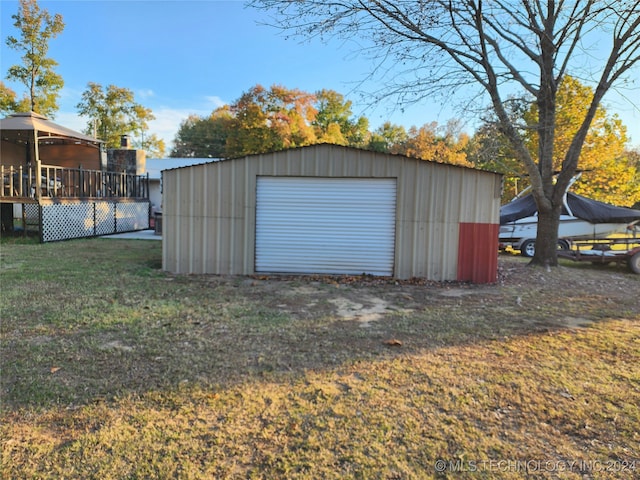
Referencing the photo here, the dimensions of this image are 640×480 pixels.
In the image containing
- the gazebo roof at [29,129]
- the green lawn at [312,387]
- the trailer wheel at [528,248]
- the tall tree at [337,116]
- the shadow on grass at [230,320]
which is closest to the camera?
the green lawn at [312,387]

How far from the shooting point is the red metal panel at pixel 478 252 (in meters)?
7.96

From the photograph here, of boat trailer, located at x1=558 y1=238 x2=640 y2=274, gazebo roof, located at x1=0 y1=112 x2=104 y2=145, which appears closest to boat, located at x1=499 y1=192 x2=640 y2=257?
boat trailer, located at x1=558 y1=238 x2=640 y2=274

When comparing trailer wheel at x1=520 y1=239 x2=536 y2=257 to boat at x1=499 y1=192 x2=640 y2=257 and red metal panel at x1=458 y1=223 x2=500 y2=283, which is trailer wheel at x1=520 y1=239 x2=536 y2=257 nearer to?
boat at x1=499 y1=192 x2=640 y2=257

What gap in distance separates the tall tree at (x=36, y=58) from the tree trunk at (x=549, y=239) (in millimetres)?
24428

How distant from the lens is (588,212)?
1183 cm

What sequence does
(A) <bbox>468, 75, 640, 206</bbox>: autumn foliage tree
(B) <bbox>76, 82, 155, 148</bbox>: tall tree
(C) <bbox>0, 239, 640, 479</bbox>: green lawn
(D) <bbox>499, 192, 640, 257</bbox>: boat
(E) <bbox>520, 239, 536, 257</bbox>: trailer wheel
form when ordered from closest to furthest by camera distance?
(C) <bbox>0, 239, 640, 479</bbox>: green lawn, (D) <bbox>499, 192, 640, 257</bbox>: boat, (E) <bbox>520, 239, 536, 257</bbox>: trailer wheel, (A) <bbox>468, 75, 640, 206</bbox>: autumn foliage tree, (B) <bbox>76, 82, 155, 148</bbox>: tall tree

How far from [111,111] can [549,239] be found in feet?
93.7

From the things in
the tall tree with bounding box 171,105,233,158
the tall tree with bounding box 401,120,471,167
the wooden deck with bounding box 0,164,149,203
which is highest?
the tall tree with bounding box 171,105,233,158

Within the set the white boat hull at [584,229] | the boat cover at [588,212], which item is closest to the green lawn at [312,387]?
the white boat hull at [584,229]

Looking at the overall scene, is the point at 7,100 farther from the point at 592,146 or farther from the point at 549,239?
the point at 592,146

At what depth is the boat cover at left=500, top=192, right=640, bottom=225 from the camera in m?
11.5

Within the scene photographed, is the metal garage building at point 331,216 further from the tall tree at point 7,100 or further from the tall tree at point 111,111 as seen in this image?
the tall tree at point 111,111

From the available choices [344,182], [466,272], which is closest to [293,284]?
[344,182]

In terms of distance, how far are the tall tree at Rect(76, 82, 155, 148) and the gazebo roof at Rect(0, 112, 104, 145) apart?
41.7 ft
